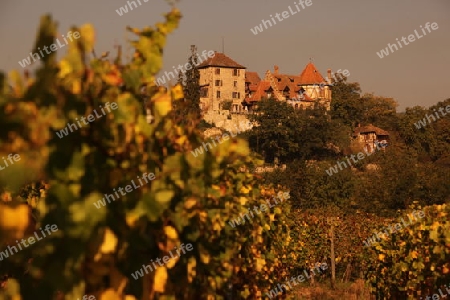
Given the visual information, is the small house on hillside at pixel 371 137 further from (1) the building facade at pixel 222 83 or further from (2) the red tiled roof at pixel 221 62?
(2) the red tiled roof at pixel 221 62

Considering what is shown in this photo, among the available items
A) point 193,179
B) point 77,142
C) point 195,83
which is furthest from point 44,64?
point 195,83

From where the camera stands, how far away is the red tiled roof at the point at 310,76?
83125mm

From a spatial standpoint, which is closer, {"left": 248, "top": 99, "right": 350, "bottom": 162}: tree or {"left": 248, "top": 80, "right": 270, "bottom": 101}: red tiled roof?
{"left": 248, "top": 99, "right": 350, "bottom": 162}: tree

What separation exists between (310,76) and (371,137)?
1463 centimetres

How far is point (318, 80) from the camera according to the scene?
273 feet

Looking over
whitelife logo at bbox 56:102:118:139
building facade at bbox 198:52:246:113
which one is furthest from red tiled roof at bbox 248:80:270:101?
whitelife logo at bbox 56:102:118:139

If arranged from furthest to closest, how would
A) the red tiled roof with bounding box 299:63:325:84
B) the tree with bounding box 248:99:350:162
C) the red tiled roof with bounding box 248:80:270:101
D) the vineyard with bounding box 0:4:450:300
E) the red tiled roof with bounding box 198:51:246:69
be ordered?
the red tiled roof with bounding box 299:63:325:84 < the red tiled roof with bounding box 198:51:246:69 < the red tiled roof with bounding box 248:80:270:101 < the tree with bounding box 248:99:350:162 < the vineyard with bounding box 0:4:450:300

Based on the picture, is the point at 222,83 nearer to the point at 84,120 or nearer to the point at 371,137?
the point at 371,137

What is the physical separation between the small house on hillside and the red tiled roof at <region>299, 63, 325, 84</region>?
10.9m

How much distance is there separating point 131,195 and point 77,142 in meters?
0.34

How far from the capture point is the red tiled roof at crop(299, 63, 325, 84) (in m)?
83.1

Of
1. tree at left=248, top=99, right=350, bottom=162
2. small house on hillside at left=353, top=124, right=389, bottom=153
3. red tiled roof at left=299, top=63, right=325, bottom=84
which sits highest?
red tiled roof at left=299, top=63, right=325, bottom=84

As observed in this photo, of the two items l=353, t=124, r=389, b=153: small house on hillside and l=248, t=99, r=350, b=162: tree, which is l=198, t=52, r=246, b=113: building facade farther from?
l=353, t=124, r=389, b=153: small house on hillside

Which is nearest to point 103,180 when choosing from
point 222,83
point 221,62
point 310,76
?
point 222,83
